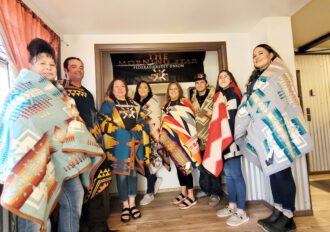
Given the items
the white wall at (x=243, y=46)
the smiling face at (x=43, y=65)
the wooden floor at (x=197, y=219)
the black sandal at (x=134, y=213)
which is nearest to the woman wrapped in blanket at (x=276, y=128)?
the wooden floor at (x=197, y=219)

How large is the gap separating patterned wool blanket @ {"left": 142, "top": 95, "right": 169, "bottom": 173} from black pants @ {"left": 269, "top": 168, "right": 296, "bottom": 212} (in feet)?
3.88

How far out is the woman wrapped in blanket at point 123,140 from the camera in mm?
1799

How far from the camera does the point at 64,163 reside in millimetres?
1113

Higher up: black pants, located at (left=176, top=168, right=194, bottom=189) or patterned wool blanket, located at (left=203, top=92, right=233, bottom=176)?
patterned wool blanket, located at (left=203, top=92, right=233, bottom=176)

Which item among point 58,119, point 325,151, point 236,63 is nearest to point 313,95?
point 325,151

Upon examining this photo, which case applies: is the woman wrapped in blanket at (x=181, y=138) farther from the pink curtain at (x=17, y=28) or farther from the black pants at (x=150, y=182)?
the pink curtain at (x=17, y=28)

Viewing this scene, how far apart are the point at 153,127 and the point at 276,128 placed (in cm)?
124

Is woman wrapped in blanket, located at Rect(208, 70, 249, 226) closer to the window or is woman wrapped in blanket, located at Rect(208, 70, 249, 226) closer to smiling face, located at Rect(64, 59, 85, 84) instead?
smiling face, located at Rect(64, 59, 85, 84)

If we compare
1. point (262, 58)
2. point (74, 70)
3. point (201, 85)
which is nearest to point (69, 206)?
point (74, 70)

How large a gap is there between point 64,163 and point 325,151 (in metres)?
3.76

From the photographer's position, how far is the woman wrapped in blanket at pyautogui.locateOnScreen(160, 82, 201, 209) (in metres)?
2.00

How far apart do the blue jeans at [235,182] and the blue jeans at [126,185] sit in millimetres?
899

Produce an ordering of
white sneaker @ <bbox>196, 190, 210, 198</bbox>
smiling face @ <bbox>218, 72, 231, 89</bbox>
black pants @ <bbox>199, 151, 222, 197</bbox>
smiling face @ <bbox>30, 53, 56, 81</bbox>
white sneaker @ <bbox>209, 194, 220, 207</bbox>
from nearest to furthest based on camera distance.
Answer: smiling face @ <bbox>30, 53, 56, 81</bbox>, smiling face @ <bbox>218, 72, 231, 89</bbox>, white sneaker @ <bbox>209, 194, 220, 207</bbox>, black pants @ <bbox>199, 151, 222, 197</bbox>, white sneaker @ <bbox>196, 190, 210, 198</bbox>

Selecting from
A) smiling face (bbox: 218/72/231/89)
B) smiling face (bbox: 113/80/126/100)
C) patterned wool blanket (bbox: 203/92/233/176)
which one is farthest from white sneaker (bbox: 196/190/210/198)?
smiling face (bbox: 113/80/126/100)
